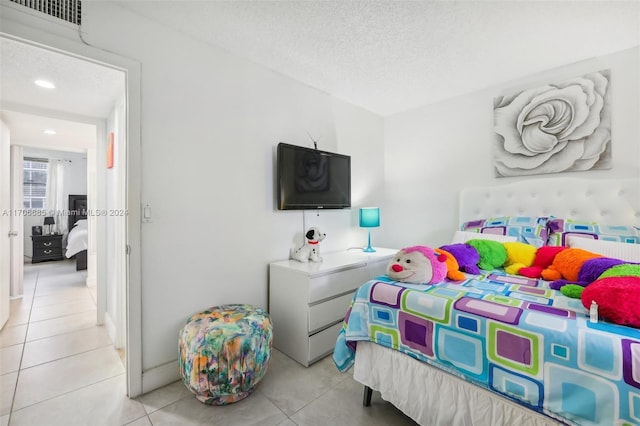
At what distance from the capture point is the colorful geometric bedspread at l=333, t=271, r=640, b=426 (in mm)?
920

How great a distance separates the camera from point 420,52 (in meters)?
2.26

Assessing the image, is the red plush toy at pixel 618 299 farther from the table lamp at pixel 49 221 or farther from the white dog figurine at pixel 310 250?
the table lamp at pixel 49 221

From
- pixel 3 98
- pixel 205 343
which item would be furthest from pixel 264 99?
pixel 3 98

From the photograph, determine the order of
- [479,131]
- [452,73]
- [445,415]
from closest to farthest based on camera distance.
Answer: [445,415]
[452,73]
[479,131]

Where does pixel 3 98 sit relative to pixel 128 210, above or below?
above

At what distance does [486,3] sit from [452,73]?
35.3 inches

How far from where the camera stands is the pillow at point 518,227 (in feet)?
7.49

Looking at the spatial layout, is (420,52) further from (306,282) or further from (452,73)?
(306,282)

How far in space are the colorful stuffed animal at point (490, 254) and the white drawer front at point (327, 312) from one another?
1.10 meters

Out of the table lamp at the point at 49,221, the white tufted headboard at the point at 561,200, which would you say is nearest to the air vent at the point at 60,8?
the white tufted headboard at the point at 561,200

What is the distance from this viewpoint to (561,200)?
97.0 inches

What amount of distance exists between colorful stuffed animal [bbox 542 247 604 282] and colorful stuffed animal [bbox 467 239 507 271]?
0.92ft

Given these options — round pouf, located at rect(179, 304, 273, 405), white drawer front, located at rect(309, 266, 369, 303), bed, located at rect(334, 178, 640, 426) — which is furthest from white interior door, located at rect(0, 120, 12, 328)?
bed, located at rect(334, 178, 640, 426)

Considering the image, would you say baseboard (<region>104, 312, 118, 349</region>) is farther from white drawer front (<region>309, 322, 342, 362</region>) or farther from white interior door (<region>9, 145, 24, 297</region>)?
white drawer front (<region>309, 322, 342, 362</region>)
